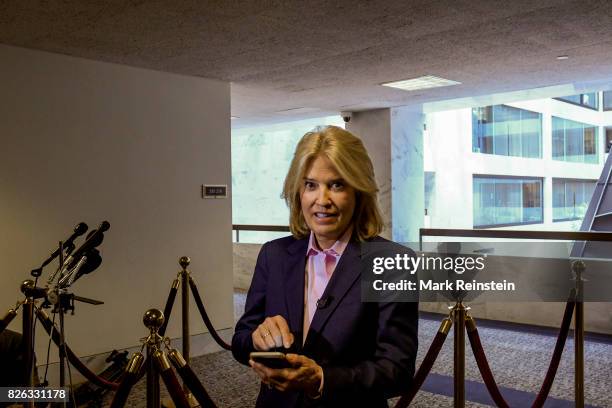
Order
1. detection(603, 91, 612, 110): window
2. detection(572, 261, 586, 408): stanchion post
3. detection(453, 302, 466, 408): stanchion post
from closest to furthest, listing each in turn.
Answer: detection(453, 302, 466, 408): stanchion post, detection(572, 261, 586, 408): stanchion post, detection(603, 91, 612, 110): window

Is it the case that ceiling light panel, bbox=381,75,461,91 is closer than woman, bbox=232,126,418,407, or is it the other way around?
woman, bbox=232,126,418,407

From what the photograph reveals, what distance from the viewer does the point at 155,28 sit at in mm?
3852

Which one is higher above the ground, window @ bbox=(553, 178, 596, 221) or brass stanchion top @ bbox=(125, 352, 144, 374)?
window @ bbox=(553, 178, 596, 221)

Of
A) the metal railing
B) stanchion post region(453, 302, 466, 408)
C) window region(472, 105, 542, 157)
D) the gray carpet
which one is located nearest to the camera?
stanchion post region(453, 302, 466, 408)

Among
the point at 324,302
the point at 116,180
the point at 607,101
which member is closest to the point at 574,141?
the point at 607,101

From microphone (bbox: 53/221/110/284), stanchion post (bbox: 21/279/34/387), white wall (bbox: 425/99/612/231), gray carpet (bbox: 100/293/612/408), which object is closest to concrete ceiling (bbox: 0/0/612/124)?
microphone (bbox: 53/221/110/284)

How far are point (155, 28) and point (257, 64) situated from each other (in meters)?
1.29

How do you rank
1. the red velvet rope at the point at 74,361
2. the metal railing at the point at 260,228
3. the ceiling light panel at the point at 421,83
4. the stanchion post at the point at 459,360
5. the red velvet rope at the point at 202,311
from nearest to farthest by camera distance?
the stanchion post at the point at 459,360 < the red velvet rope at the point at 74,361 < the red velvet rope at the point at 202,311 < the ceiling light panel at the point at 421,83 < the metal railing at the point at 260,228

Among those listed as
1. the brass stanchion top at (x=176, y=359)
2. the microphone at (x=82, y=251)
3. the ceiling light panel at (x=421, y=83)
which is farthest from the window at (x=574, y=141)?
the brass stanchion top at (x=176, y=359)

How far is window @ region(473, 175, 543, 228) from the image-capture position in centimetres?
1273

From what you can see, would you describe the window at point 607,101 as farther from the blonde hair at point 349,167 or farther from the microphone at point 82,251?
the blonde hair at point 349,167

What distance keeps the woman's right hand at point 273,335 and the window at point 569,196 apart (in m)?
13.3

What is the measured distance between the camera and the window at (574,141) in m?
13.0

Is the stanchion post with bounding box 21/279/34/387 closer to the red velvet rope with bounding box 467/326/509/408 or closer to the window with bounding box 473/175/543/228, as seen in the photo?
the red velvet rope with bounding box 467/326/509/408
